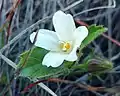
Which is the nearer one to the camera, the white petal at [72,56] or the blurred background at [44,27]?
the white petal at [72,56]

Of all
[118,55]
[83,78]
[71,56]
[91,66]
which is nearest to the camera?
[71,56]

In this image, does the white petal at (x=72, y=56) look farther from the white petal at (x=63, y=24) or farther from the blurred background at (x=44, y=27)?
the blurred background at (x=44, y=27)

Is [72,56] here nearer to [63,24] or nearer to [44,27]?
[63,24]

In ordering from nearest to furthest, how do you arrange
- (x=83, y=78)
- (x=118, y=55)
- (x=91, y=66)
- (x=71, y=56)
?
(x=71, y=56) → (x=91, y=66) → (x=83, y=78) → (x=118, y=55)

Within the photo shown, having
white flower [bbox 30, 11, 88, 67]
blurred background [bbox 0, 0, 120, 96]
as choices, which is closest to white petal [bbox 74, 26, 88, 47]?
white flower [bbox 30, 11, 88, 67]

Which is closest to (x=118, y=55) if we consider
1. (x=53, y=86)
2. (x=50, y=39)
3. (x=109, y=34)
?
(x=109, y=34)

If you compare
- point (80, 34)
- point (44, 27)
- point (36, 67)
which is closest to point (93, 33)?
point (80, 34)

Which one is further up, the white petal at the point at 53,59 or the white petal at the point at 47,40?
the white petal at the point at 47,40

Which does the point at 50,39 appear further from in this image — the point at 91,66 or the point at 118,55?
the point at 118,55

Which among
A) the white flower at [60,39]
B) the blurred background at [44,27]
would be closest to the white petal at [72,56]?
the white flower at [60,39]
